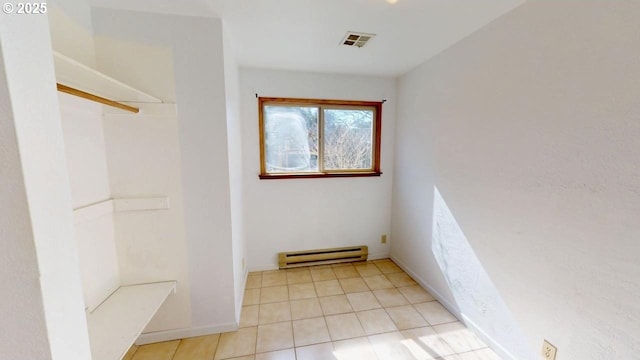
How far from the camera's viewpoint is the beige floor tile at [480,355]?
1.59 metres

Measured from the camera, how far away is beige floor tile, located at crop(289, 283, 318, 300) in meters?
2.26

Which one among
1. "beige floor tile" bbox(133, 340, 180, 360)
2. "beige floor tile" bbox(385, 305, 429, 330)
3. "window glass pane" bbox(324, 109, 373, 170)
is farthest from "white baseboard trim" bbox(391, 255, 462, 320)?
"beige floor tile" bbox(133, 340, 180, 360)

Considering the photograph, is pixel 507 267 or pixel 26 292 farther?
pixel 507 267

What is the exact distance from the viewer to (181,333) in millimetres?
1736

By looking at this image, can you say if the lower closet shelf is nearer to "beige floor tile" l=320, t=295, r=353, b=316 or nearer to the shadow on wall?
"beige floor tile" l=320, t=295, r=353, b=316

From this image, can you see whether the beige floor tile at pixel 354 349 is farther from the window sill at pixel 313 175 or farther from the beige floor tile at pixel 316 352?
the window sill at pixel 313 175

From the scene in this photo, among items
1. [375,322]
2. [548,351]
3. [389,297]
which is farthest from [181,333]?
[548,351]

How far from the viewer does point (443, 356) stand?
1609 millimetres

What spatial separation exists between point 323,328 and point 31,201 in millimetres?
1891

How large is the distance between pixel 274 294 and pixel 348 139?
186cm

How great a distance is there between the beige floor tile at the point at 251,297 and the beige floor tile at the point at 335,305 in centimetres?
61

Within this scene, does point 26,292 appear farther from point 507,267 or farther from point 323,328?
point 507,267

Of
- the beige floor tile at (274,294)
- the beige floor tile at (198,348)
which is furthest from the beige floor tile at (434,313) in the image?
the beige floor tile at (198,348)

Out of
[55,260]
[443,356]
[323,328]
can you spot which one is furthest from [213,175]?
[443,356]
